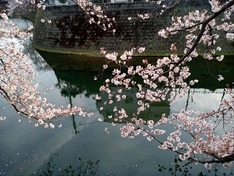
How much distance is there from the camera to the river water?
10203mm

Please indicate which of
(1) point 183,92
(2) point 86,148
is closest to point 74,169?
(2) point 86,148

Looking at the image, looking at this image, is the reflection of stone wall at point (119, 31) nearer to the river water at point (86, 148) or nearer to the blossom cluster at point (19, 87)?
the river water at point (86, 148)

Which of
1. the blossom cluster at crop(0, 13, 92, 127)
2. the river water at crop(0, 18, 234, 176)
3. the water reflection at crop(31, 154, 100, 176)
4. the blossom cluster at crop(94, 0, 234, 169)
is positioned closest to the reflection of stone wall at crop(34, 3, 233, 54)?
the blossom cluster at crop(94, 0, 234, 169)

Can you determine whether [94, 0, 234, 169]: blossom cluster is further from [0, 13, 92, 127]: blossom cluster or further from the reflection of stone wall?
the reflection of stone wall

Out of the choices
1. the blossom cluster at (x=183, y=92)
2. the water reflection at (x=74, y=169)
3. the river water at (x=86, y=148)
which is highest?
the blossom cluster at (x=183, y=92)

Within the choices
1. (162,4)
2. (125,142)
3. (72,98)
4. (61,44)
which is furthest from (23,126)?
(162,4)

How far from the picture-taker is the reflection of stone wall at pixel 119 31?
1903 centimetres

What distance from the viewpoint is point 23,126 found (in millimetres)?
12930

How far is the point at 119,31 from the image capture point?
64.3 feet

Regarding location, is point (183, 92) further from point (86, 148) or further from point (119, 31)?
point (119, 31)

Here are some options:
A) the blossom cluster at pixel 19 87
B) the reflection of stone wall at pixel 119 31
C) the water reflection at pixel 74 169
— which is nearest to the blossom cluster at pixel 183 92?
the water reflection at pixel 74 169

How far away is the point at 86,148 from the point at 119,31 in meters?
10.3

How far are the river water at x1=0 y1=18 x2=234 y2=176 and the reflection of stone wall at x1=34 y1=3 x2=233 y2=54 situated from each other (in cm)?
545

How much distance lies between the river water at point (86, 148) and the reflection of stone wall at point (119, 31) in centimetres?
545
